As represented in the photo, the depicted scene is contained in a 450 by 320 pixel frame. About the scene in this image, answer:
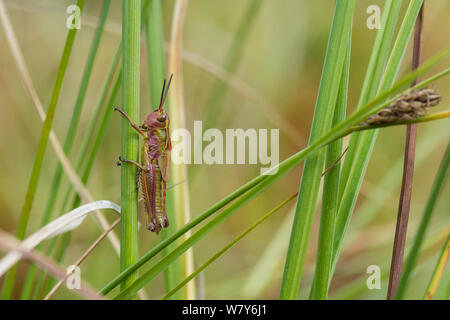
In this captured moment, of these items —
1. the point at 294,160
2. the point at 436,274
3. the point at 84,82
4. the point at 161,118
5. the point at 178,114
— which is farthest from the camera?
the point at 178,114

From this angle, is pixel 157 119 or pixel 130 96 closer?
pixel 130 96

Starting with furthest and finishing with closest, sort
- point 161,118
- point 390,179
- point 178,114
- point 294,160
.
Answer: point 390,179
point 178,114
point 161,118
point 294,160

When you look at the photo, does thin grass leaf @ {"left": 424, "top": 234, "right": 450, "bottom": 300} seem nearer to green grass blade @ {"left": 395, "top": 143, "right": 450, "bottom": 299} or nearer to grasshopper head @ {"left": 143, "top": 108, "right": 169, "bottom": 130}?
green grass blade @ {"left": 395, "top": 143, "right": 450, "bottom": 299}

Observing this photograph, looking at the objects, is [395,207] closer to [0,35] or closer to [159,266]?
[159,266]

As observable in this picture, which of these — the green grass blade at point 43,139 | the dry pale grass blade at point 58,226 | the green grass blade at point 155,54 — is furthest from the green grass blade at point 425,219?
the green grass blade at point 43,139

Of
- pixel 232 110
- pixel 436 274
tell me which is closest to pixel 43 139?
pixel 436 274

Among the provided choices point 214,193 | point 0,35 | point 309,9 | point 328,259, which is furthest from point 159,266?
point 309,9

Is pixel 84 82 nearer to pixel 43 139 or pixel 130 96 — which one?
pixel 43 139

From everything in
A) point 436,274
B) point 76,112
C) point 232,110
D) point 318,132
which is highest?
point 232,110
